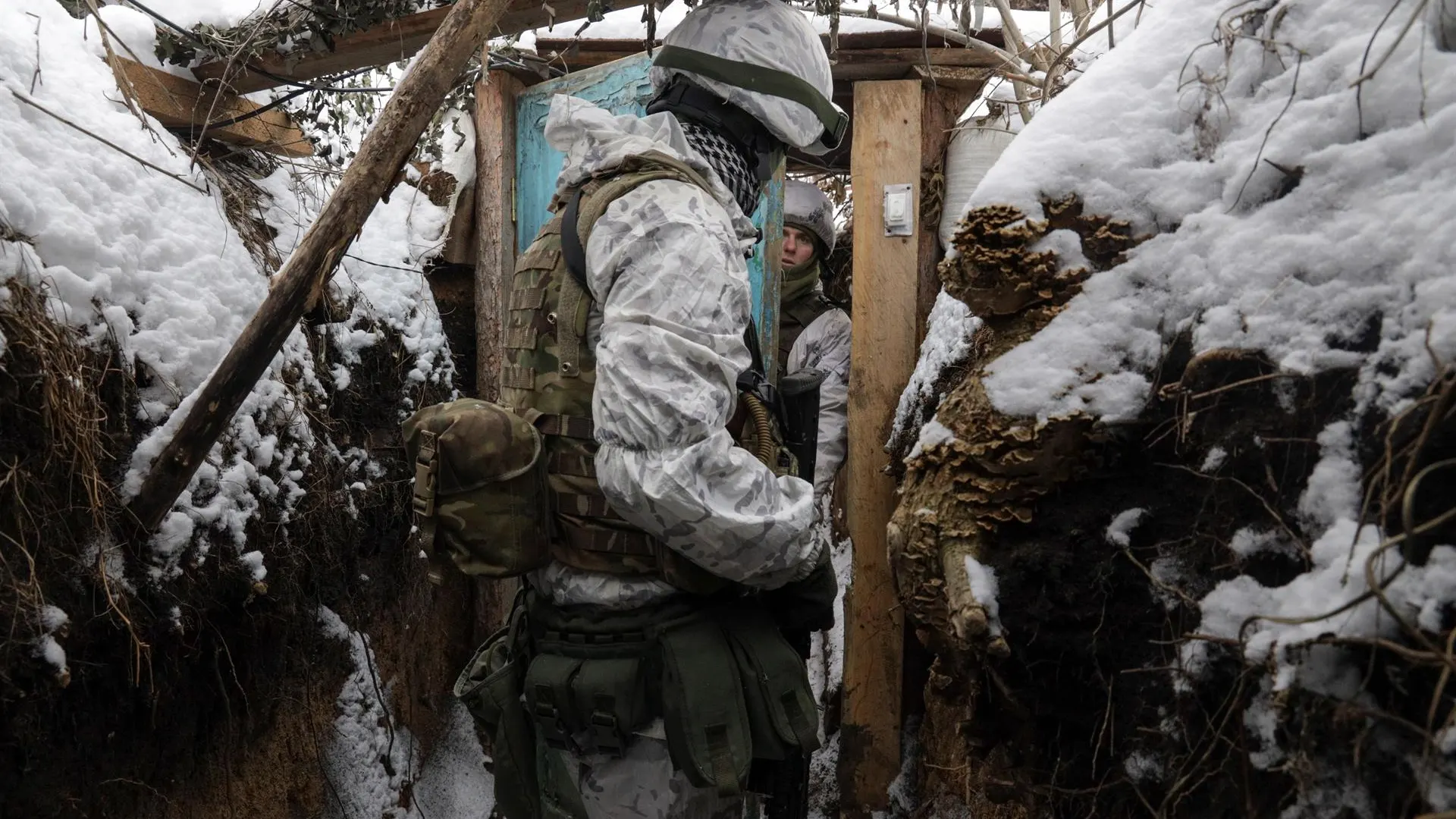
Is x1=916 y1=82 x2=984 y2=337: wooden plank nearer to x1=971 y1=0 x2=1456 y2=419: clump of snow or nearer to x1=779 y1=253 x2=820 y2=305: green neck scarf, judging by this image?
x1=779 y1=253 x2=820 y2=305: green neck scarf

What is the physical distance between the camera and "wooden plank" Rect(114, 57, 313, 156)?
2930 millimetres

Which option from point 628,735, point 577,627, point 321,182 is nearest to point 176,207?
point 321,182

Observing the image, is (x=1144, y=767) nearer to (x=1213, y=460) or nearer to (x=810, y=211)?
(x=1213, y=460)

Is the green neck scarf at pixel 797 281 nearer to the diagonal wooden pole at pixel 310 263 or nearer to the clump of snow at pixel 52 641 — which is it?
the diagonal wooden pole at pixel 310 263

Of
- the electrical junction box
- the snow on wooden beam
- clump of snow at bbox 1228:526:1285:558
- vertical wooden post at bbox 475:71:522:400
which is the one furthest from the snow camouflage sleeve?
clump of snow at bbox 1228:526:1285:558

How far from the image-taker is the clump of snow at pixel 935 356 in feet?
8.96

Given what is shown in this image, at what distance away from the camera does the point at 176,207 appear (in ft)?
8.69

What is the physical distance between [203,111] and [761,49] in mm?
2222

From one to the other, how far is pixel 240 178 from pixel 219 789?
2.01 m

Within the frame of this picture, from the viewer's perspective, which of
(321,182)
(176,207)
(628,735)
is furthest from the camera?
(321,182)

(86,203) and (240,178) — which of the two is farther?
(240,178)

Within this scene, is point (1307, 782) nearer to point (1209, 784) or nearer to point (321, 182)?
point (1209, 784)

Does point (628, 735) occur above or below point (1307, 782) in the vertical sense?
below

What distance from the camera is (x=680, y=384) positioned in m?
1.57
